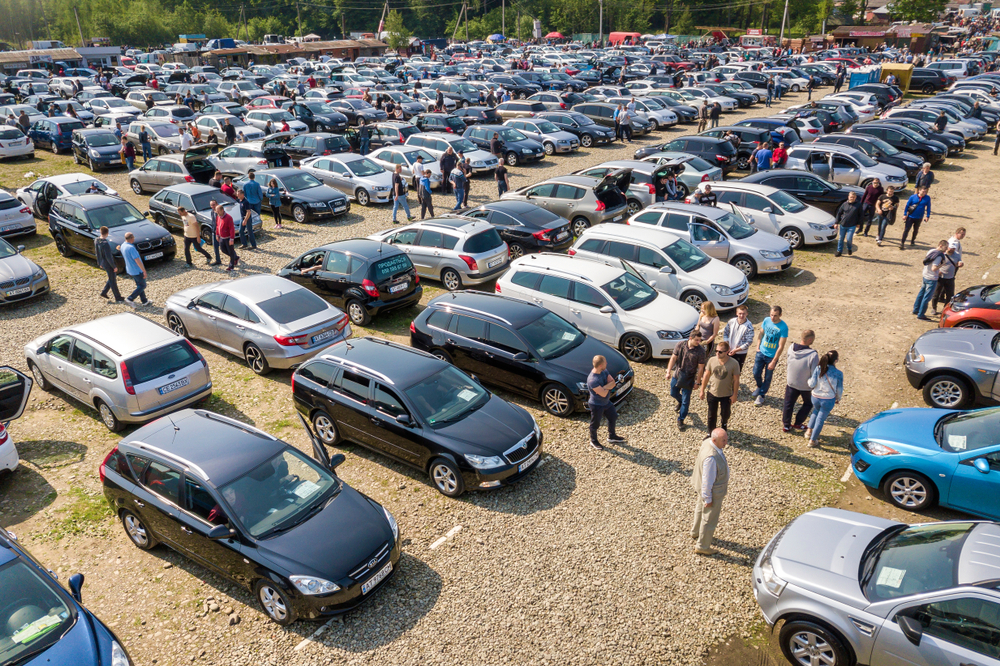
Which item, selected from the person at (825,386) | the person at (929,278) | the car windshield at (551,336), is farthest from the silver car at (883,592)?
the person at (929,278)

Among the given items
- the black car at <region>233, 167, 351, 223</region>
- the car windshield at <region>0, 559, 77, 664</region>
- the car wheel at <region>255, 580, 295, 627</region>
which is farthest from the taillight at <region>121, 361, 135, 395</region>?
the black car at <region>233, 167, 351, 223</region>

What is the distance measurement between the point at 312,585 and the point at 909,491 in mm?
7264

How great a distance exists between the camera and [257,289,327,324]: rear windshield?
11867mm

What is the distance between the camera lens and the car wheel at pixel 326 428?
9.84m

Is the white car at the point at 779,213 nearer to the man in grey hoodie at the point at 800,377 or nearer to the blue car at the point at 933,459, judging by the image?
the man in grey hoodie at the point at 800,377

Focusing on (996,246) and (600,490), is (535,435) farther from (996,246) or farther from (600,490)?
(996,246)

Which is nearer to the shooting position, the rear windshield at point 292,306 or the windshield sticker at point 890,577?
the windshield sticker at point 890,577

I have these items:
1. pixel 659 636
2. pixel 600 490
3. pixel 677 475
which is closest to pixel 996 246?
pixel 677 475

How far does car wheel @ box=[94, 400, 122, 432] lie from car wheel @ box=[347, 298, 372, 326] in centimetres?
476

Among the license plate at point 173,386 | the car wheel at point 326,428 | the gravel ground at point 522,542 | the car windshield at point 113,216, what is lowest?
the gravel ground at point 522,542

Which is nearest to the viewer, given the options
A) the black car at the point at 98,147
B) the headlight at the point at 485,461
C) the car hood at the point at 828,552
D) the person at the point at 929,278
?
the car hood at the point at 828,552

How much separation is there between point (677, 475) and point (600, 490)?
1167mm

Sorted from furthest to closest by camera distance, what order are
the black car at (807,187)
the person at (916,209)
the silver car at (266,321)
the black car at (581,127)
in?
the black car at (581,127) → the black car at (807,187) → the person at (916,209) → the silver car at (266,321)

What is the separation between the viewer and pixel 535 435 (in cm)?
902
